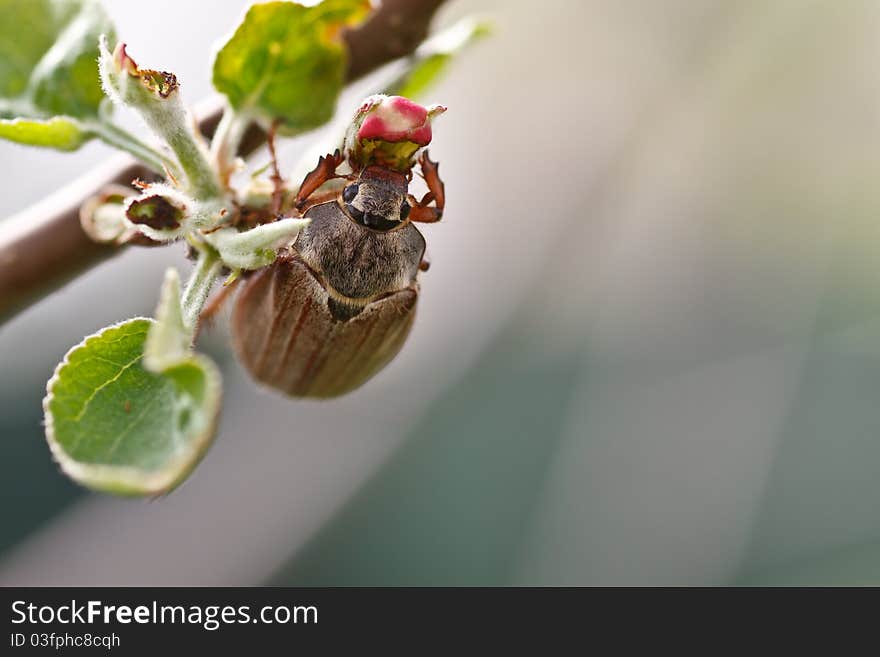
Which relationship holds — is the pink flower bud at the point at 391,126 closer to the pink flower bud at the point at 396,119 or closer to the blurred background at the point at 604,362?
the pink flower bud at the point at 396,119

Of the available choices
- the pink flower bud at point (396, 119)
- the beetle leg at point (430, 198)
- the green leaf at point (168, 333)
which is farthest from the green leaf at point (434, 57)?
the green leaf at point (168, 333)

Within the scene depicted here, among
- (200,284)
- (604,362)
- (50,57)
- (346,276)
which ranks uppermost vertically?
(604,362)

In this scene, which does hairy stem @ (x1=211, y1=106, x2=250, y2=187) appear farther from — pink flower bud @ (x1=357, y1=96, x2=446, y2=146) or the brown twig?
pink flower bud @ (x1=357, y1=96, x2=446, y2=146)

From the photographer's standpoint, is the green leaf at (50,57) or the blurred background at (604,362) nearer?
the green leaf at (50,57)

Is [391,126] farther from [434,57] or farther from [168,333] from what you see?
[434,57]

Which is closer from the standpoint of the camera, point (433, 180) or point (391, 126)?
point (391, 126)

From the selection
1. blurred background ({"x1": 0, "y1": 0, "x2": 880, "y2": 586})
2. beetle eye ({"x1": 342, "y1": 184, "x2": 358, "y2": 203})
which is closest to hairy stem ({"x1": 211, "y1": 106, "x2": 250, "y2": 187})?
beetle eye ({"x1": 342, "y1": 184, "x2": 358, "y2": 203})

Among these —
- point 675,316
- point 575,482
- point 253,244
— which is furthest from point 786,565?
point 253,244

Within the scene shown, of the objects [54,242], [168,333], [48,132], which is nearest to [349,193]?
[168,333]
